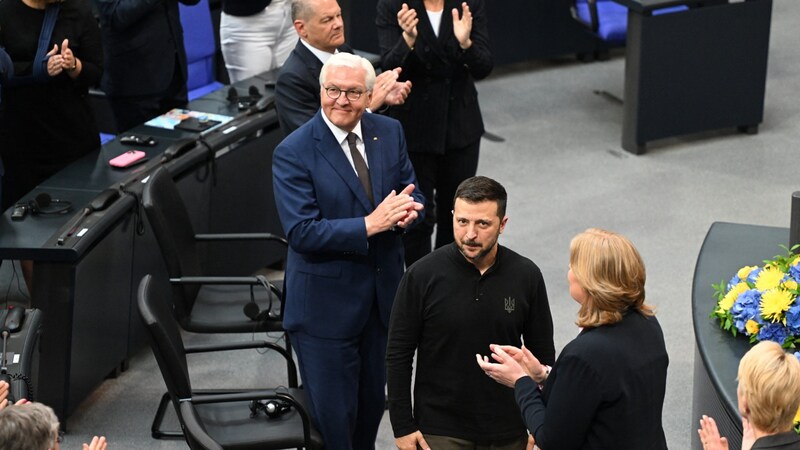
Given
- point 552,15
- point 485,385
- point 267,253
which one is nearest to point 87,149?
point 267,253

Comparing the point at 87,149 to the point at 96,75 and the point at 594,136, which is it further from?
the point at 594,136

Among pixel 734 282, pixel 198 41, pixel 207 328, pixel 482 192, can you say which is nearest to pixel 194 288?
pixel 207 328

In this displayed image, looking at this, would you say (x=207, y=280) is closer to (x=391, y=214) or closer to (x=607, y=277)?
(x=391, y=214)

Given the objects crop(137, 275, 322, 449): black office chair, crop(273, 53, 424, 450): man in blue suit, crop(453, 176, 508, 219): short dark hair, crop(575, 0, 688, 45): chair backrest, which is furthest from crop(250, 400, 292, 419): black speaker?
crop(575, 0, 688, 45): chair backrest

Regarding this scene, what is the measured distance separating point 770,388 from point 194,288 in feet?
8.70

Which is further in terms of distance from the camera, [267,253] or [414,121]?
[267,253]

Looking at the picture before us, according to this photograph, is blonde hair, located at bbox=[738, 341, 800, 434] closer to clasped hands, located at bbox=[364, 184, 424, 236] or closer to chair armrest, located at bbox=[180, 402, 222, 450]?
clasped hands, located at bbox=[364, 184, 424, 236]

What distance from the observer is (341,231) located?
4227mm

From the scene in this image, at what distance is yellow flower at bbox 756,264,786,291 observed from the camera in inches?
163

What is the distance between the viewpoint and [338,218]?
4344 millimetres

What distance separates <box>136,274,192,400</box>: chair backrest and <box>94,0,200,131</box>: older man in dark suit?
247 cm

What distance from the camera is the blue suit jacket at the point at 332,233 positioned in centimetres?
427

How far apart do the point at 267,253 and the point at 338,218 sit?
2194 millimetres

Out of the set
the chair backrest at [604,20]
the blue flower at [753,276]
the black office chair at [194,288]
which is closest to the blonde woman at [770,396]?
the blue flower at [753,276]
